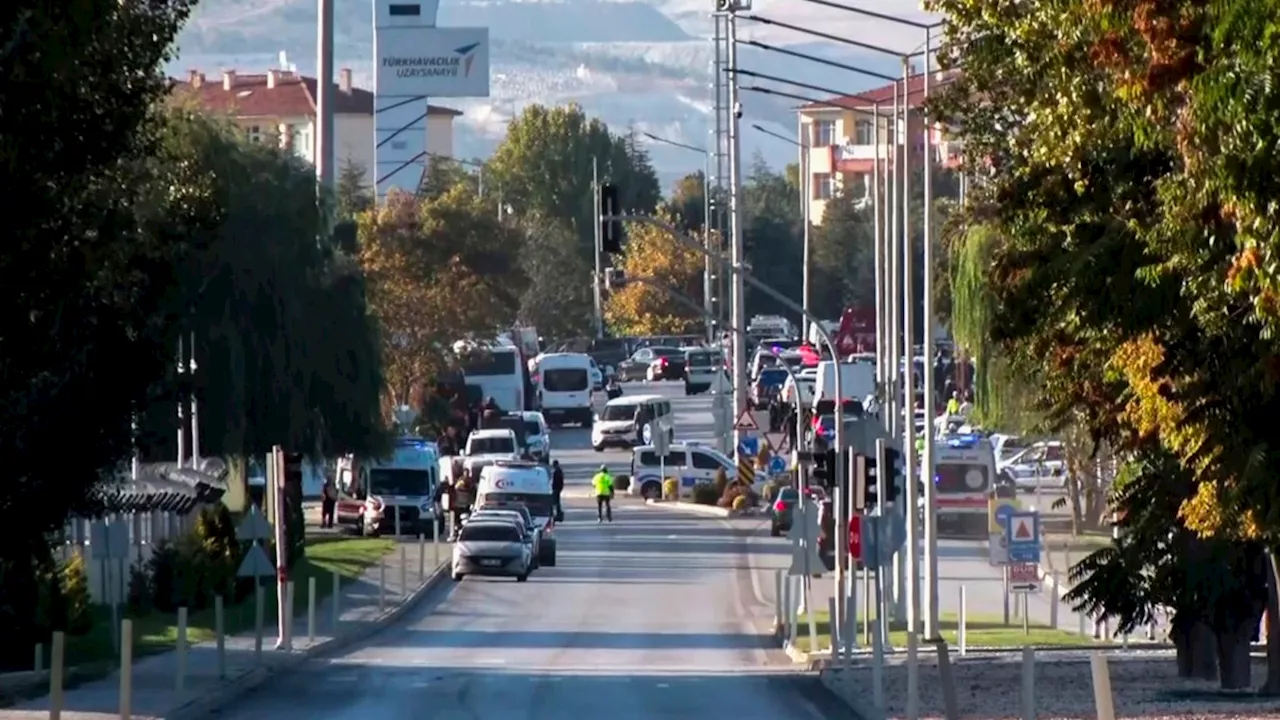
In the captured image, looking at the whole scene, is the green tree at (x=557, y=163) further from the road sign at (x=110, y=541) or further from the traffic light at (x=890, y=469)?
the traffic light at (x=890, y=469)

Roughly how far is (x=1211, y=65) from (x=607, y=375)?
101360 mm

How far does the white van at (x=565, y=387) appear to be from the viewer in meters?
94.1

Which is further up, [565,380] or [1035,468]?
[565,380]

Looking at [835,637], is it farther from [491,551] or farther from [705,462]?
[705,462]

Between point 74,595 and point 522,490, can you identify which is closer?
point 74,595

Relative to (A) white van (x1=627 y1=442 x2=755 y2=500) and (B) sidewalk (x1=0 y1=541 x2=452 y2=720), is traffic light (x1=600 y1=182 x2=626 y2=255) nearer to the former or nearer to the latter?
(B) sidewalk (x1=0 y1=541 x2=452 y2=720)

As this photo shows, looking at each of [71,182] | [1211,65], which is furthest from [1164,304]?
[71,182]

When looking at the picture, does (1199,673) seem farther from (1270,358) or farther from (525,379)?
(525,379)

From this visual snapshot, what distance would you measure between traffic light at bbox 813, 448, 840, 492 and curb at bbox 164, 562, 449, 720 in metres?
8.01

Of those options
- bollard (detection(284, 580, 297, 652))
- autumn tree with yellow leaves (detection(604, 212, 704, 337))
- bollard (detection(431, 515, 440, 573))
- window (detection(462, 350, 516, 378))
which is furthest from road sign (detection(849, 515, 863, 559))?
autumn tree with yellow leaves (detection(604, 212, 704, 337))

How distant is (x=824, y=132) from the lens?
15750cm

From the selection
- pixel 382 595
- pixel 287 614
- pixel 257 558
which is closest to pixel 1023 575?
pixel 287 614

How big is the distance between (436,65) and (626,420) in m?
53.7

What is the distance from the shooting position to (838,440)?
115ft
